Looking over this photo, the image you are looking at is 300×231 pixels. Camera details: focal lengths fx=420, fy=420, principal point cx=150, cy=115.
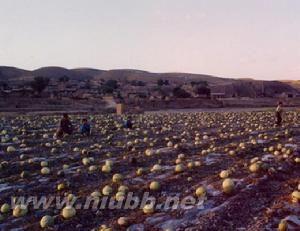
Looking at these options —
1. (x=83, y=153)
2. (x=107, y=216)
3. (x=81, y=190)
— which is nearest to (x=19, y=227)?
(x=107, y=216)

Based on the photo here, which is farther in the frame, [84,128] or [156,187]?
[84,128]

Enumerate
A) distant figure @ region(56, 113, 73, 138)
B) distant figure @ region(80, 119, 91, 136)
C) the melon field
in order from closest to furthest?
the melon field → distant figure @ region(56, 113, 73, 138) → distant figure @ region(80, 119, 91, 136)

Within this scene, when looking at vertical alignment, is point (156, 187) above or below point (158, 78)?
below

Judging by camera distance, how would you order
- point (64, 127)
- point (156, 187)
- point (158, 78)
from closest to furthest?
point (156, 187)
point (64, 127)
point (158, 78)

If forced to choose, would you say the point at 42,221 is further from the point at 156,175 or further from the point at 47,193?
the point at 156,175

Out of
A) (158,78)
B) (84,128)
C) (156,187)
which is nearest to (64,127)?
(84,128)

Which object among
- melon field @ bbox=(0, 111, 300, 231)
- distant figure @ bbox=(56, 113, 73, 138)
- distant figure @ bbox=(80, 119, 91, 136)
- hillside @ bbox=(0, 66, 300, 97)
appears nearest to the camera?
melon field @ bbox=(0, 111, 300, 231)

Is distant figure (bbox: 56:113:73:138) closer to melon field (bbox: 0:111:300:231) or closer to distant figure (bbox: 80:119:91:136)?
distant figure (bbox: 80:119:91:136)

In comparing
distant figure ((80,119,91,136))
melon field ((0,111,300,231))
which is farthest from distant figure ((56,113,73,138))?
melon field ((0,111,300,231))

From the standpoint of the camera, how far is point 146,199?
7.27m

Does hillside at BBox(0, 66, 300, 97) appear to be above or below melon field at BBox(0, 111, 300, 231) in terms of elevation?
above

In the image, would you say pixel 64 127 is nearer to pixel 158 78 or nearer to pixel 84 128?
pixel 84 128

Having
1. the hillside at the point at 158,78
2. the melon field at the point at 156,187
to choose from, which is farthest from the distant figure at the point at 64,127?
the hillside at the point at 158,78

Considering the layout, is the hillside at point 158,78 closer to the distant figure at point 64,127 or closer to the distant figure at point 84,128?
the distant figure at point 84,128
